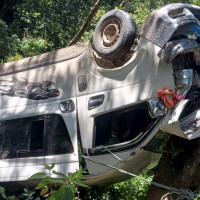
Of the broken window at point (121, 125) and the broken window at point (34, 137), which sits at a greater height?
the broken window at point (121, 125)

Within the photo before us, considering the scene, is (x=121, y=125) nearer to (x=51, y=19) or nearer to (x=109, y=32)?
(x=109, y=32)

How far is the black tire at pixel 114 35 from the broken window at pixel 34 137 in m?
1.05

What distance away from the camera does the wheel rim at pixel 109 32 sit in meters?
4.93

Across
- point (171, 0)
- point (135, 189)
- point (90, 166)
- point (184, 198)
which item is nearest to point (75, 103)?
point (90, 166)

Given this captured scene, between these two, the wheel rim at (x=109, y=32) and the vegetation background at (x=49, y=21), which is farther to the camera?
the vegetation background at (x=49, y=21)

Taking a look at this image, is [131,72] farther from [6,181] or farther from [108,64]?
[6,181]

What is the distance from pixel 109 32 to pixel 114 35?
118 millimetres

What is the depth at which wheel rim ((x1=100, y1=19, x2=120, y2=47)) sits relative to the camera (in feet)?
16.2

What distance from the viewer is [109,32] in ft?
16.6

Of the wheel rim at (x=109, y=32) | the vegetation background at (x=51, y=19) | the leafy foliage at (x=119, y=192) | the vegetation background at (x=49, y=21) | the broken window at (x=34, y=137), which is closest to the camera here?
the wheel rim at (x=109, y=32)

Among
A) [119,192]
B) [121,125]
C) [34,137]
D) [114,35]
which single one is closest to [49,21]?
[119,192]

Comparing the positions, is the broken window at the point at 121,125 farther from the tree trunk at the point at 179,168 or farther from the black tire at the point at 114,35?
the black tire at the point at 114,35

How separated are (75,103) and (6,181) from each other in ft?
4.84

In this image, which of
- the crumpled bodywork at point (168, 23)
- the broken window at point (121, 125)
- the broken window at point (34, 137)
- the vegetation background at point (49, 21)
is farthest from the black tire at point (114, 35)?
the vegetation background at point (49, 21)
